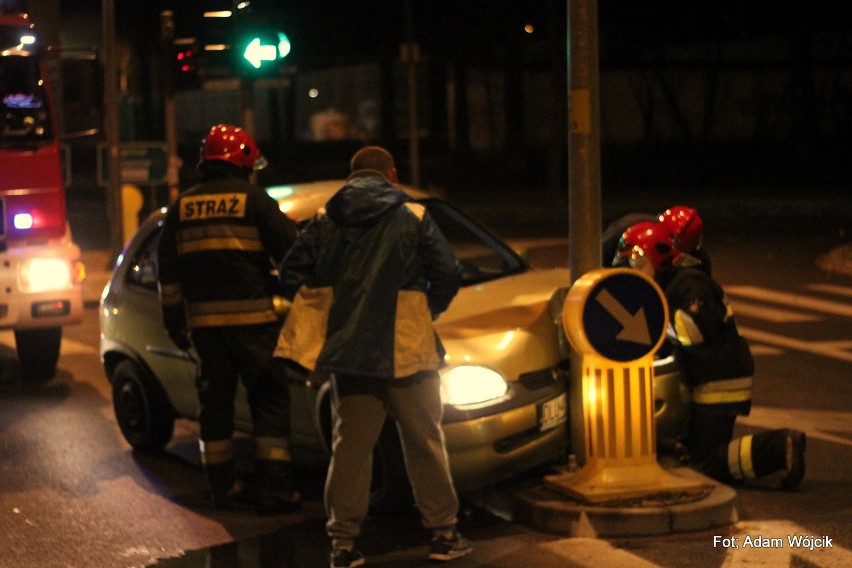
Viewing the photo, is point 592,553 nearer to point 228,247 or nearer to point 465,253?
point 228,247

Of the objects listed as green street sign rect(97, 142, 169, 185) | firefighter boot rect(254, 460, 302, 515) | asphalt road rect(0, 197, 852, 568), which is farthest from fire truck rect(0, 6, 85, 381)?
green street sign rect(97, 142, 169, 185)

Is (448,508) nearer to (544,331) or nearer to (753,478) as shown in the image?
(544,331)

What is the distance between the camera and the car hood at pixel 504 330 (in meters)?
6.80

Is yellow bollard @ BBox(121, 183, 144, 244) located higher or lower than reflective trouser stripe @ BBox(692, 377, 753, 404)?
higher

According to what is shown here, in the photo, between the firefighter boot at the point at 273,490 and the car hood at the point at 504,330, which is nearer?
the car hood at the point at 504,330

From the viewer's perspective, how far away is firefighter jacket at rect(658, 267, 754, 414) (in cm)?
729

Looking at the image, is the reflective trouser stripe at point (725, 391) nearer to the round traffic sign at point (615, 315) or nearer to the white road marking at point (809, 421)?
the round traffic sign at point (615, 315)

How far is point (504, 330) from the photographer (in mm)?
7023

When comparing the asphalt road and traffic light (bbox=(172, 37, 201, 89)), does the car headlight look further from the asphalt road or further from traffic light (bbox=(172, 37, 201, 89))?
traffic light (bbox=(172, 37, 201, 89))

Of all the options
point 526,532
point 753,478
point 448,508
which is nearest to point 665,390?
point 753,478

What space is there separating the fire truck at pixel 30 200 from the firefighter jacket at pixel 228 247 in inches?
150

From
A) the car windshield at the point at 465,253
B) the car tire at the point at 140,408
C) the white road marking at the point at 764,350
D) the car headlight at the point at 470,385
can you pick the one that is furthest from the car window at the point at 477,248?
the white road marking at the point at 764,350

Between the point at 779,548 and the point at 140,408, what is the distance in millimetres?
3928

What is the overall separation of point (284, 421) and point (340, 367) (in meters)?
1.30
